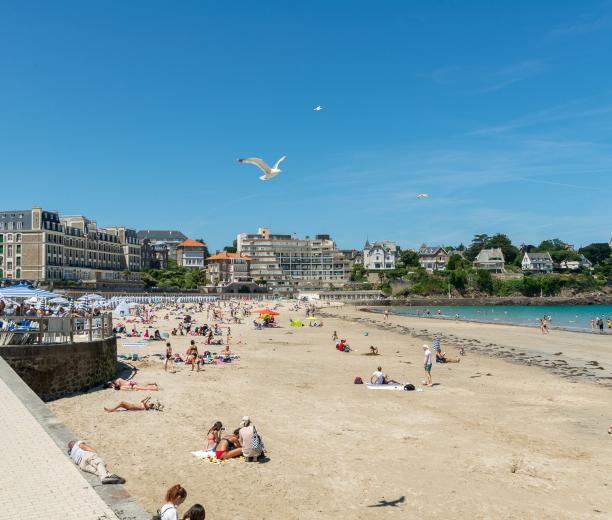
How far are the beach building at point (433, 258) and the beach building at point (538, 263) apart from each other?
957 inches

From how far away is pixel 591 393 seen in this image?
19.5 metres

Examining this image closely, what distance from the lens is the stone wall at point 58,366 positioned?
52.1ft

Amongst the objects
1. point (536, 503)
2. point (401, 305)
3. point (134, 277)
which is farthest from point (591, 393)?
point (134, 277)

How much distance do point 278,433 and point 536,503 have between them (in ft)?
20.4

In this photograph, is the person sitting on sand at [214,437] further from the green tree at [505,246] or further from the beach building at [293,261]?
the green tree at [505,246]

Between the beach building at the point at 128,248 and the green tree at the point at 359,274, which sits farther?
the green tree at the point at 359,274

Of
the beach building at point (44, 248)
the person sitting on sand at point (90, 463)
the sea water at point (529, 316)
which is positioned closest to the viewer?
the person sitting on sand at point (90, 463)

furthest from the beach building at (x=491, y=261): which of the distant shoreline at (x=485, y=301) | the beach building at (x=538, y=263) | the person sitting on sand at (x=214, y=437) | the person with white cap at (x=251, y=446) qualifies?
the person with white cap at (x=251, y=446)

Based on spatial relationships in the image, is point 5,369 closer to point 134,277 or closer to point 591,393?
point 591,393

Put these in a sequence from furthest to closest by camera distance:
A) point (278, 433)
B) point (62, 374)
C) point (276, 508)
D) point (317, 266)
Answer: point (317, 266)
point (62, 374)
point (278, 433)
point (276, 508)

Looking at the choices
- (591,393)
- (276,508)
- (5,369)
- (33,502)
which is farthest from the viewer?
(591,393)

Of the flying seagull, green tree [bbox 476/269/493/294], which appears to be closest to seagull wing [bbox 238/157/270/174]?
the flying seagull

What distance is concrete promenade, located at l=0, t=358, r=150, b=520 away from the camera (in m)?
6.40

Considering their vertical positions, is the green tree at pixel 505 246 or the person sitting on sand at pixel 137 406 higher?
the green tree at pixel 505 246
